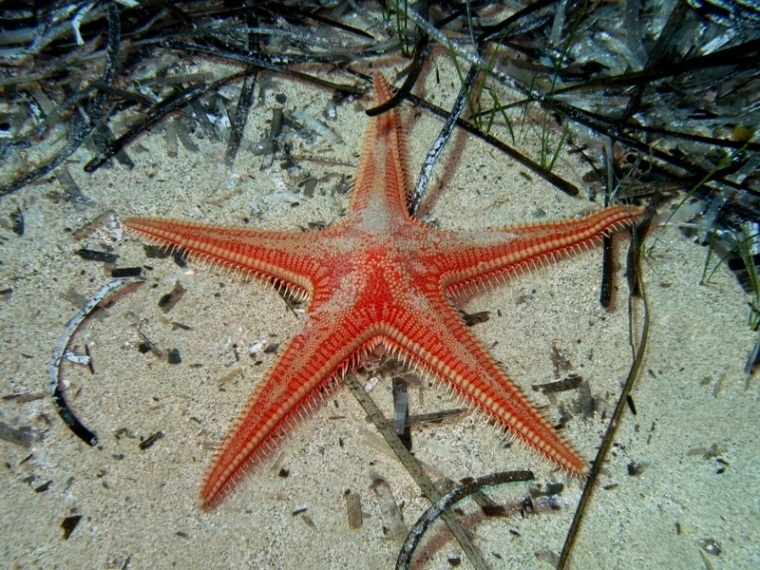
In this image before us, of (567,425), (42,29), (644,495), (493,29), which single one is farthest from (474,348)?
(42,29)

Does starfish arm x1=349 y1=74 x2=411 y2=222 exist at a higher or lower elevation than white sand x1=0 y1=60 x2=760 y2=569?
higher

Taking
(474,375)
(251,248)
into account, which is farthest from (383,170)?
(474,375)

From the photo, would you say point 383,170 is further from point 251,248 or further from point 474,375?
point 474,375

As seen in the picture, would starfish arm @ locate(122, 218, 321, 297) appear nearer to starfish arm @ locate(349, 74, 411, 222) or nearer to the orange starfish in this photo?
the orange starfish

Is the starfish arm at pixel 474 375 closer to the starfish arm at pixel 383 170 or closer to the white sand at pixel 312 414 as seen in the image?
the white sand at pixel 312 414

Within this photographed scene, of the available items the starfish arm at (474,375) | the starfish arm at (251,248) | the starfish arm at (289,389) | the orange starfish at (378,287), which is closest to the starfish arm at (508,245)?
the orange starfish at (378,287)

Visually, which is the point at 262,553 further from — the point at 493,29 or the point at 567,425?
the point at 493,29

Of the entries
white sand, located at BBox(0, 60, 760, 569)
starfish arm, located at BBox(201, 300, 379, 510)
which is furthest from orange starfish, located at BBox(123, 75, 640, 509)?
white sand, located at BBox(0, 60, 760, 569)
